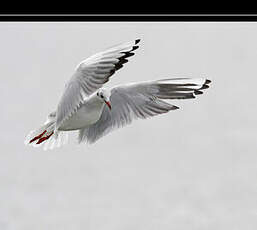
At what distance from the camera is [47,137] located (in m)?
4.60

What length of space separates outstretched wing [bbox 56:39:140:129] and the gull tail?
0.67 m

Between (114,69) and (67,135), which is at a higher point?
(114,69)

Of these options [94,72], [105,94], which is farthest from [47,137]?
[94,72]

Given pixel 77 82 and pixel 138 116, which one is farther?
pixel 138 116

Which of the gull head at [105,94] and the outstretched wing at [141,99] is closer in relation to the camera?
the gull head at [105,94]

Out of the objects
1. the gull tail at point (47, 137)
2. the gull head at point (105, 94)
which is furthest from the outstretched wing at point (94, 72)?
the gull tail at point (47, 137)

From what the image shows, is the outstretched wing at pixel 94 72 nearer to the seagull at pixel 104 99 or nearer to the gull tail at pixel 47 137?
the seagull at pixel 104 99

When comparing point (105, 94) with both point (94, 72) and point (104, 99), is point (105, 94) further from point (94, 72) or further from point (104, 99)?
point (94, 72)

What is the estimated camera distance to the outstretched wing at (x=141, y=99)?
13.2 feet
